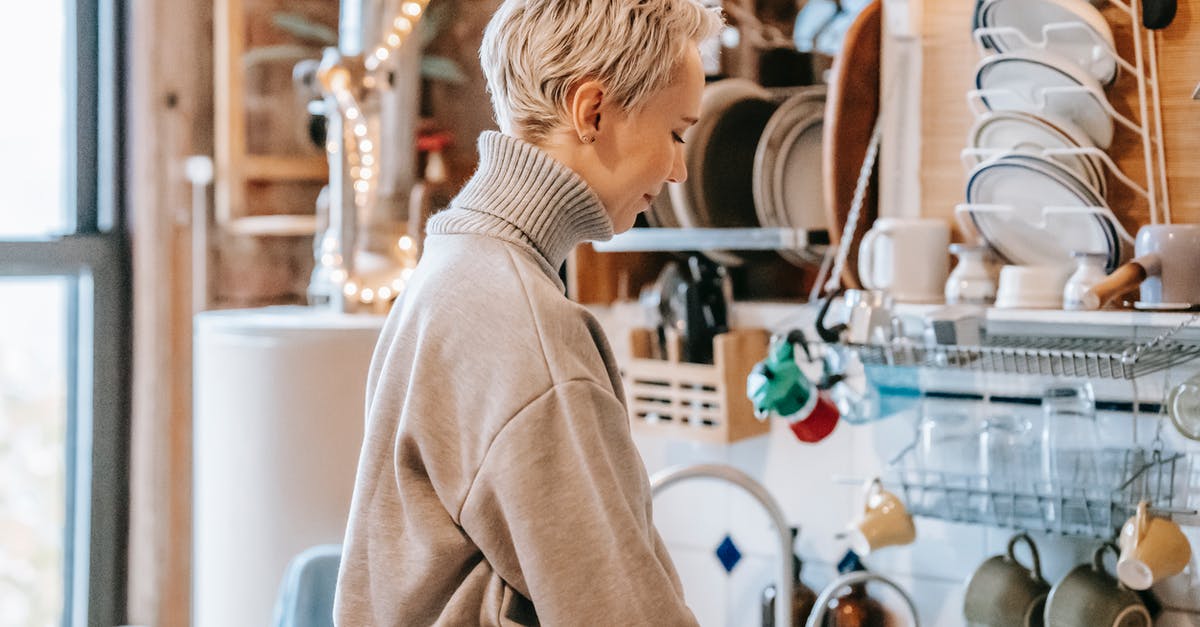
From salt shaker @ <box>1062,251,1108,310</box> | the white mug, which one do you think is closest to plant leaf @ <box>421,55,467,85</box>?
the white mug

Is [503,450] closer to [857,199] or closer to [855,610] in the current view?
[857,199]

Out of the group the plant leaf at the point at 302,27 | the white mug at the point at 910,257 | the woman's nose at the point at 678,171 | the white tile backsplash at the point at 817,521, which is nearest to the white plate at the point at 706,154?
the white tile backsplash at the point at 817,521

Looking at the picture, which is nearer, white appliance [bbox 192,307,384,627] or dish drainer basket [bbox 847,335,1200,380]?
dish drainer basket [bbox 847,335,1200,380]

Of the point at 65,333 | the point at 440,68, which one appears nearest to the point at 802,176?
the point at 440,68

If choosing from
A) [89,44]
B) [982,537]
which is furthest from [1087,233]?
[89,44]

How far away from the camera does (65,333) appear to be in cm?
229

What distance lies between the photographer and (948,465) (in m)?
1.66

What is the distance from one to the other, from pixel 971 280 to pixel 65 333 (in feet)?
5.30

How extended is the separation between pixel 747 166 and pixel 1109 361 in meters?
0.67

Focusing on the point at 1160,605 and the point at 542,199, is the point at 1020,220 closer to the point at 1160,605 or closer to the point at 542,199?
the point at 1160,605

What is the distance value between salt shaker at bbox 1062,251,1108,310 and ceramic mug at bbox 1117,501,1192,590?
0.80ft

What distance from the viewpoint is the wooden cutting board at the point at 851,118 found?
1.62 m

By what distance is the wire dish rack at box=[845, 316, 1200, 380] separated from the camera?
1.37 m

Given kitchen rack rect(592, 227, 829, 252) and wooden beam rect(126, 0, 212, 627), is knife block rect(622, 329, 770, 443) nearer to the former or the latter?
kitchen rack rect(592, 227, 829, 252)
